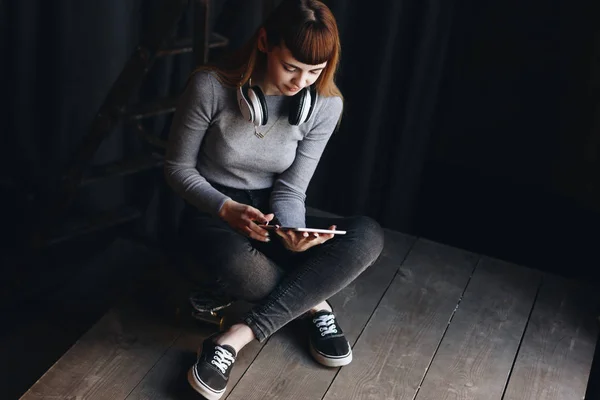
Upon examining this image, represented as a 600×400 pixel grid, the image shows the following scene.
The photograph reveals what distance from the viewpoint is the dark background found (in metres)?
2.88

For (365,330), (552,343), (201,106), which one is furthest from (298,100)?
(552,343)

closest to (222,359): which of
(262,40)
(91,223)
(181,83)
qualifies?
(262,40)

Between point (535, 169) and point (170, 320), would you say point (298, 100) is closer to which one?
point (170, 320)

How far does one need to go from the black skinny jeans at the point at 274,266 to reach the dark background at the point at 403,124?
86cm

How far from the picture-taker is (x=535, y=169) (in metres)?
3.12

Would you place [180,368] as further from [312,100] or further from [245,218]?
[312,100]

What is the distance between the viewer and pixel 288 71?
6.42ft

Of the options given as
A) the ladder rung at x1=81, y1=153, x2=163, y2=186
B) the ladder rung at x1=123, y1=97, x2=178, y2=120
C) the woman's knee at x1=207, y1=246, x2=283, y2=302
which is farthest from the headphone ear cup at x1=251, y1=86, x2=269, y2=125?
the ladder rung at x1=81, y1=153, x2=163, y2=186

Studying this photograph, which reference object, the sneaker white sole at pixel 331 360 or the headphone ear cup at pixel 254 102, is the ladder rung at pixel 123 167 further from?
the sneaker white sole at pixel 331 360

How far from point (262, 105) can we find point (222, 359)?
0.62 metres

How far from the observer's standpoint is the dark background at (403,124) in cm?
288

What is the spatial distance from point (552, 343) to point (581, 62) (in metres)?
1.07

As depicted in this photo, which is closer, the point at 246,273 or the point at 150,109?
the point at 246,273

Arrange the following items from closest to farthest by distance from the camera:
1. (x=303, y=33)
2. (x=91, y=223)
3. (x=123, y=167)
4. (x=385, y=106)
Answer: (x=303, y=33)
(x=123, y=167)
(x=91, y=223)
(x=385, y=106)
